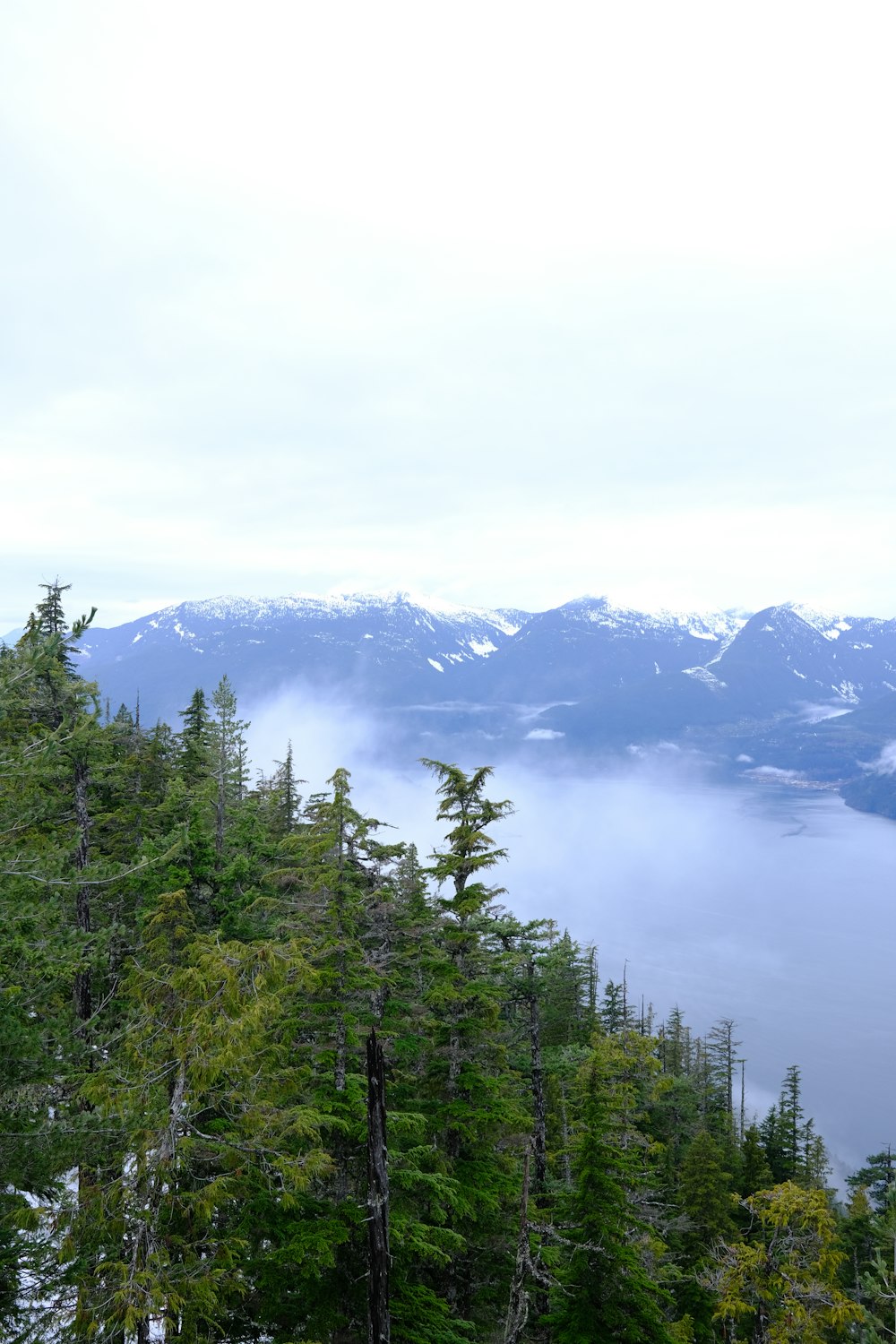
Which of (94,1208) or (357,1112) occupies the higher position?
(94,1208)

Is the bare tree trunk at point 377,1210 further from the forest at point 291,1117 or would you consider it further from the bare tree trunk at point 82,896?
the bare tree trunk at point 82,896

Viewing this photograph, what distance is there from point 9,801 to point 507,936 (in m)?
11.6

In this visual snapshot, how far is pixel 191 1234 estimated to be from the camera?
9695mm

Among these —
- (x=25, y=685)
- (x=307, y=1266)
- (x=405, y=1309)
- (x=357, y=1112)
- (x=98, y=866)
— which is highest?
(x=25, y=685)

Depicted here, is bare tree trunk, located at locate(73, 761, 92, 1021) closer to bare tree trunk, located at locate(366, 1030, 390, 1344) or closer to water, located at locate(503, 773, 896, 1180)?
bare tree trunk, located at locate(366, 1030, 390, 1344)

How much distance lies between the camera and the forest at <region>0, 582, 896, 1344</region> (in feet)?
27.1

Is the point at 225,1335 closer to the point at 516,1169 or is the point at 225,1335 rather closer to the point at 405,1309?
the point at 405,1309

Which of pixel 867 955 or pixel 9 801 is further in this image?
pixel 867 955

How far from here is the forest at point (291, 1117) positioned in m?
8.26

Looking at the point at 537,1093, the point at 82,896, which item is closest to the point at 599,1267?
the point at 537,1093

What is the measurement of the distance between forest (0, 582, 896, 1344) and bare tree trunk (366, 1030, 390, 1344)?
1.2 inches

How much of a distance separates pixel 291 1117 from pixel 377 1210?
4110mm

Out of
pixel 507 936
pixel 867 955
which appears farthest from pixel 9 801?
pixel 867 955

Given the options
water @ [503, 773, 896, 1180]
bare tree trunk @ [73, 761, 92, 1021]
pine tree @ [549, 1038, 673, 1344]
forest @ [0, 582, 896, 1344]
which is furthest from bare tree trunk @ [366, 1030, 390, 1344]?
water @ [503, 773, 896, 1180]
